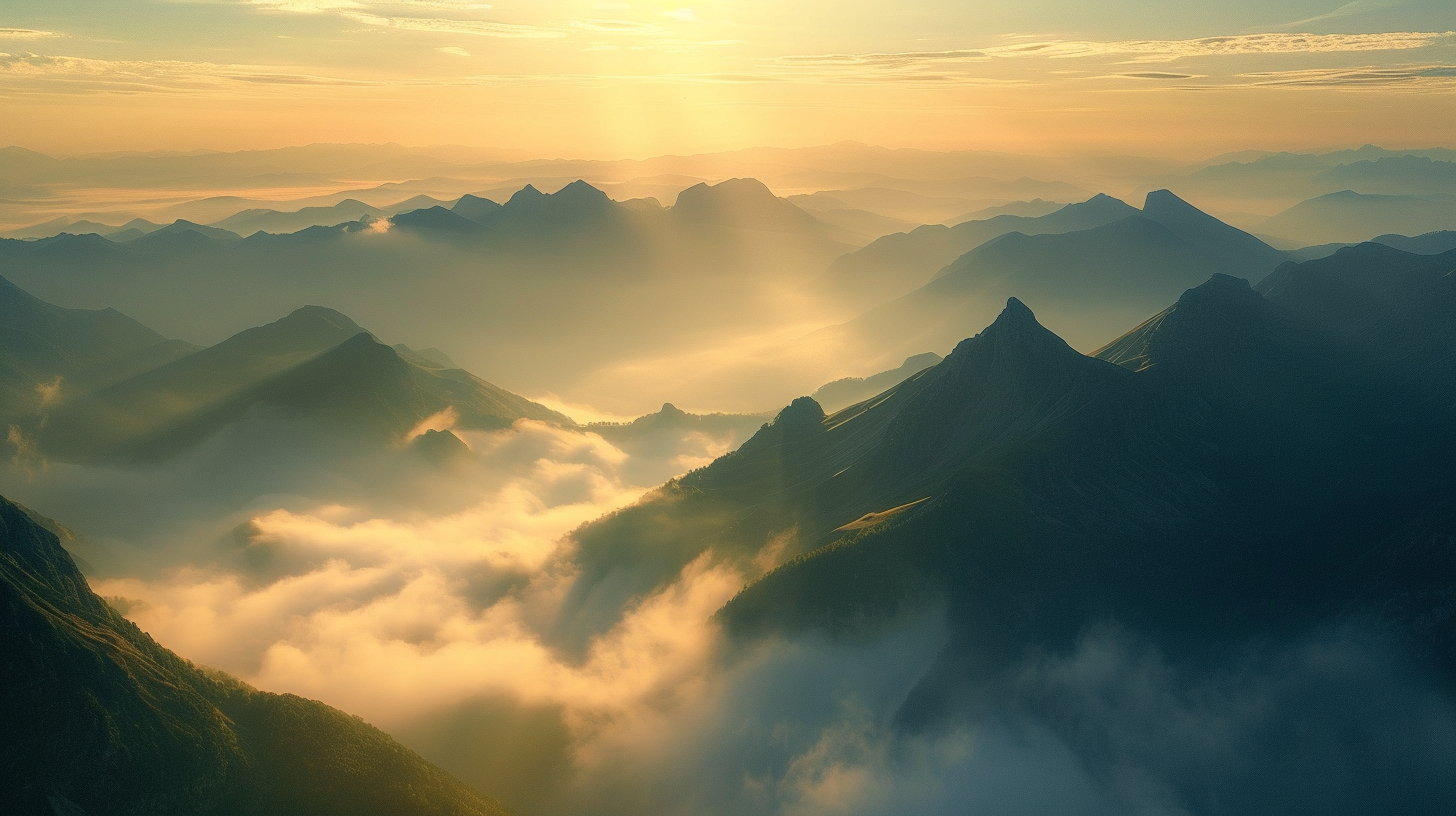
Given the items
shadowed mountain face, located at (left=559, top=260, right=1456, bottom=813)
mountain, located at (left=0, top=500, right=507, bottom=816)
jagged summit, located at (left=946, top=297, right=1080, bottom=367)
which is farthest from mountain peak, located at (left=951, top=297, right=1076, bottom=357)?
mountain, located at (left=0, top=500, right=507, bottom=816)

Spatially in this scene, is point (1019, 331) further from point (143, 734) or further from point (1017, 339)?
point (143, 734)

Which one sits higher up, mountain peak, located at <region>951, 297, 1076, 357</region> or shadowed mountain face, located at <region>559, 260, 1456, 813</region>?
mountain peak, located at <region>951, 297, 1076, 357</region>

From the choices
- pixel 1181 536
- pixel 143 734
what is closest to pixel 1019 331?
pixel 1181 536

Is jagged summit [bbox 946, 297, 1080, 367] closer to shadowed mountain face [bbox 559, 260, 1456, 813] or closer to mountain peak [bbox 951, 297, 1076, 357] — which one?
mountain peak [bbox 951, 297, 1076, 357]

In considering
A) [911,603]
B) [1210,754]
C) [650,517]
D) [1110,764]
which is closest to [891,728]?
[911,603]

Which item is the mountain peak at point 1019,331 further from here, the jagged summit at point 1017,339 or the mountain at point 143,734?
the mountain at point 143,734

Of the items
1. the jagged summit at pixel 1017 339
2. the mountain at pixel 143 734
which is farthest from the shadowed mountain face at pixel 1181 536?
the mountain at pixel 143 734

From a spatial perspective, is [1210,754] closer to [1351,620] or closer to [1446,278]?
[1351,620]
